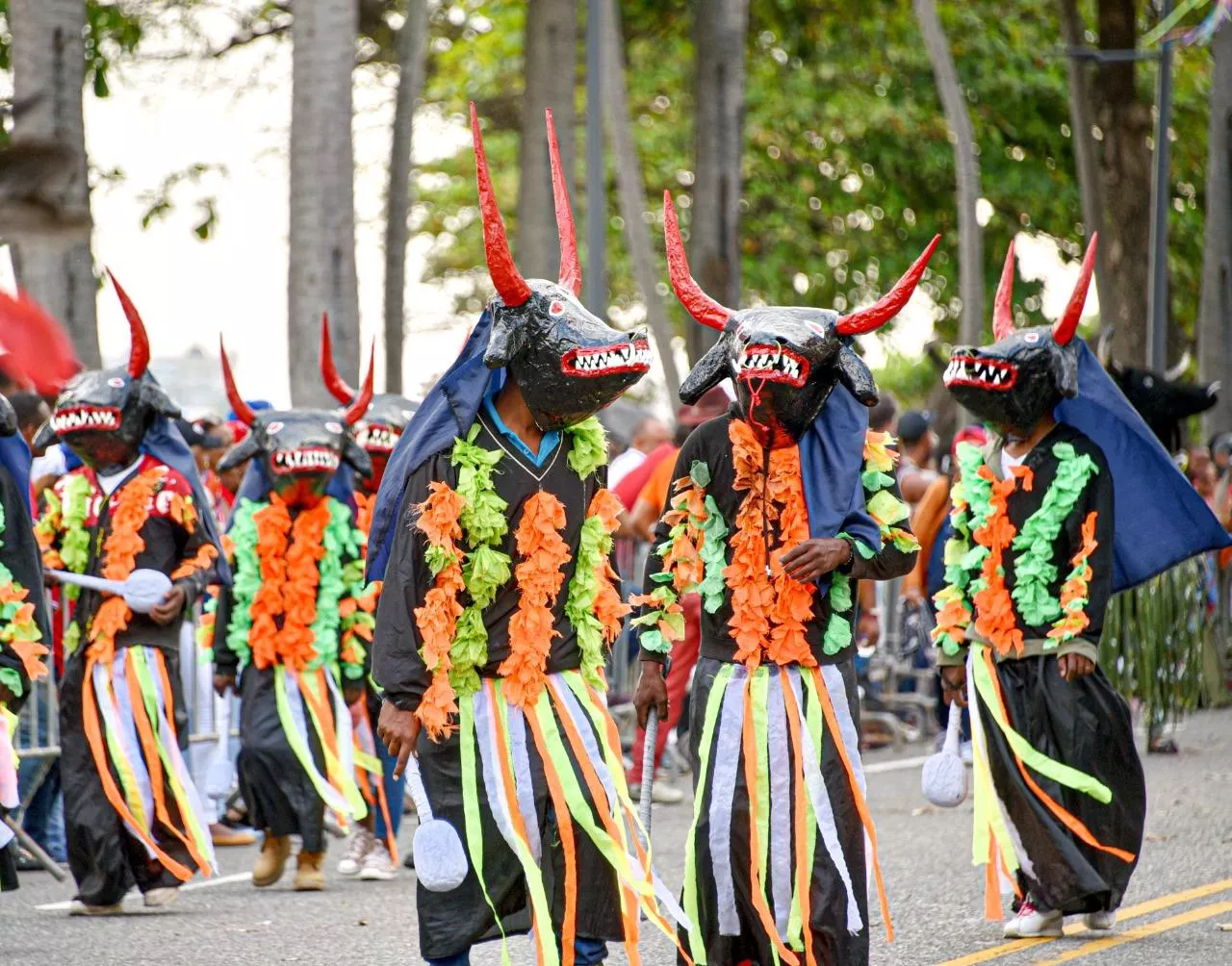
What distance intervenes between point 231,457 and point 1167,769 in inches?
241

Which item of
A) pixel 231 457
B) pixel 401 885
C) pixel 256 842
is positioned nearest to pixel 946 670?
pixel 401 885

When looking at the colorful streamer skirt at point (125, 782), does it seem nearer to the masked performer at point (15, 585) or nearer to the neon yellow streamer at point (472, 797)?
the masked performer at point (15, 585)

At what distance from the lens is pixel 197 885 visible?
30.7 ft

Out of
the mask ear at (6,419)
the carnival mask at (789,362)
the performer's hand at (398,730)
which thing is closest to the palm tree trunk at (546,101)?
the mask ear at (6,419)

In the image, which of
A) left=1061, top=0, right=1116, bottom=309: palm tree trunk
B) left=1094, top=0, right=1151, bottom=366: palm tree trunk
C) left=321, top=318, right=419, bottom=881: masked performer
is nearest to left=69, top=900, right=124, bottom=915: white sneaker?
left=321, top=318, right=419, bottom=881: masked performer

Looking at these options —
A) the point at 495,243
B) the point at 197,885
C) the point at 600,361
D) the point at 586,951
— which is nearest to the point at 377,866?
the point at 197,885

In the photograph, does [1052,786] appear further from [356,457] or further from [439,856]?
[356,457]

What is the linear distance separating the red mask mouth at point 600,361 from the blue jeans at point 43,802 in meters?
5.28

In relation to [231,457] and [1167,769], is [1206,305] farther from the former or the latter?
[231,457]

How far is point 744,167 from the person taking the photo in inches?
1177

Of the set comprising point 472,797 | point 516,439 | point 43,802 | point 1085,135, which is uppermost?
point 1085,135

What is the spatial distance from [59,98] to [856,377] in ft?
21.8

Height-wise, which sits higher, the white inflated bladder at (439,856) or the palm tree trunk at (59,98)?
the palm tree trunk at (59,98)

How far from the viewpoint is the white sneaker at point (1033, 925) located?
7.47m
